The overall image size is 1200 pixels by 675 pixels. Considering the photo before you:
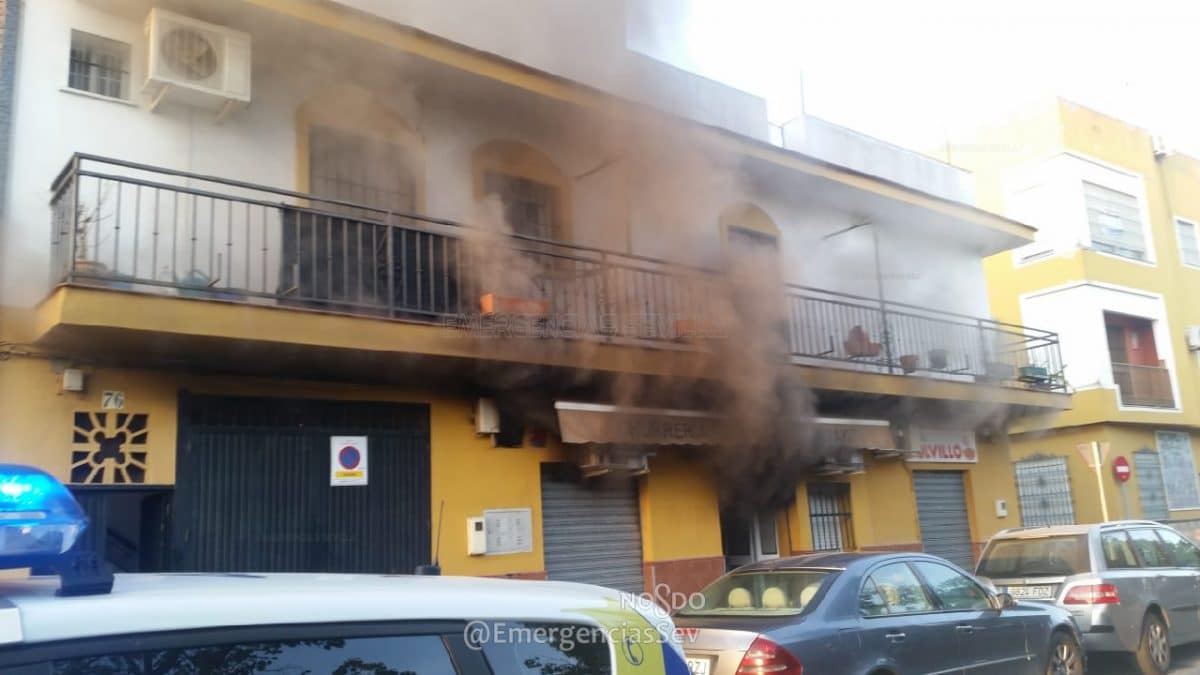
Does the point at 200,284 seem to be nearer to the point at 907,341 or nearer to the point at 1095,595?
the point at 1095,595

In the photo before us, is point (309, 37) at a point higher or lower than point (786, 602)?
higher

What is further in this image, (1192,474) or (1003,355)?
(1192,474)

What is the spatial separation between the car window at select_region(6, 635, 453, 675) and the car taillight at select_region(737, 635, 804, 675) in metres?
3.37

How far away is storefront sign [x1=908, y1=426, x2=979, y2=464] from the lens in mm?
12652

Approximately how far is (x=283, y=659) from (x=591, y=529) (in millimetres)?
7650

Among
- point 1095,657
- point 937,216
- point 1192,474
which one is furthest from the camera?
point 1192,474

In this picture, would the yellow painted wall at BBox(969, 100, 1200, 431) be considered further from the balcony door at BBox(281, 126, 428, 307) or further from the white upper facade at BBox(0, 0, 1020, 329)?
the balcony door at BBox(281, 126, 428, 307)

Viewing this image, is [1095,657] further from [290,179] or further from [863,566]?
[290,179]

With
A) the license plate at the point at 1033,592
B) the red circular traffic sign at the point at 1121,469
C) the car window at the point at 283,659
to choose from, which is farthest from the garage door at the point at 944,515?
the car window at the point at 283,659

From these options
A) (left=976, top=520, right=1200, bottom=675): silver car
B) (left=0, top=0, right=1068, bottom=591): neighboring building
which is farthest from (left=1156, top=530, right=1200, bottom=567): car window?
(left=0, top=0, right=1068, bottom=591): neighboring building

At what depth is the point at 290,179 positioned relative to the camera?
8.07 m

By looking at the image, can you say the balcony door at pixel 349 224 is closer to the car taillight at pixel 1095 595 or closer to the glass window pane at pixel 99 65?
the glass window pane at pixel 99 65

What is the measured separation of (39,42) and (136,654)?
700 cm

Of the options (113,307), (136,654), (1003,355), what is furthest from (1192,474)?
(136,654)
